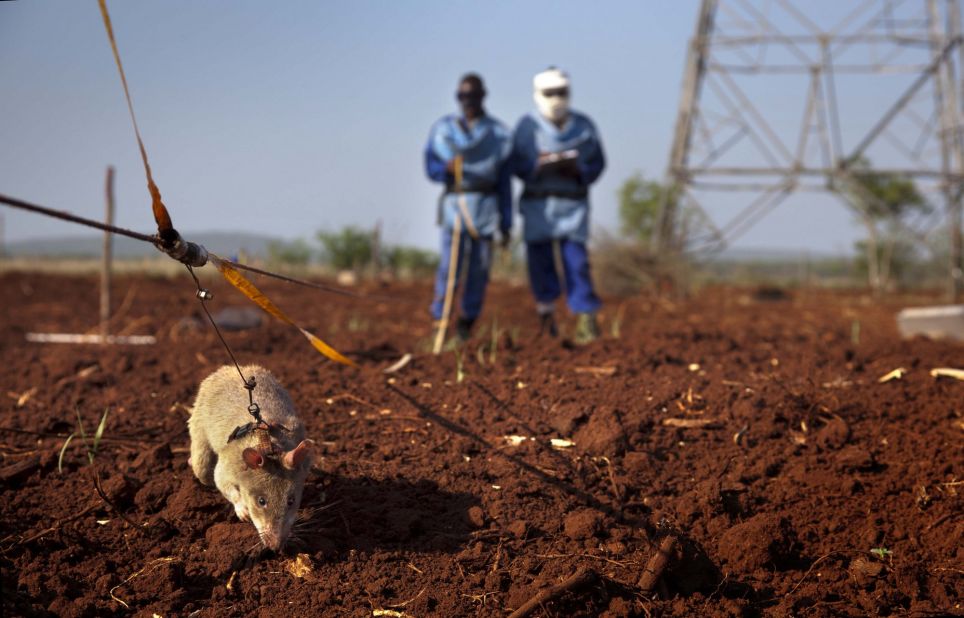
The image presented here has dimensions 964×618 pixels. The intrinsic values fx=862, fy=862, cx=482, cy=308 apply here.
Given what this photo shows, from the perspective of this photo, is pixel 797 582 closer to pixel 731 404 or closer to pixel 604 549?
pixel 604 549

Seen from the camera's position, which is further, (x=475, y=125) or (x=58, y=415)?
(x=475, y=125)

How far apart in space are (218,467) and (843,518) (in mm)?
2643

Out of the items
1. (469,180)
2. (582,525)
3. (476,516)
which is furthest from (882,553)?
(469,180)

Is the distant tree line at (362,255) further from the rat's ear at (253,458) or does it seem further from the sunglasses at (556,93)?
the rat's ear at (253,458)

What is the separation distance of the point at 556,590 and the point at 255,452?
1.15 meters

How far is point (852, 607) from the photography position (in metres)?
3.16

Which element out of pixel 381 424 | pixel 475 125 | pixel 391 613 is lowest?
pixel 391 613

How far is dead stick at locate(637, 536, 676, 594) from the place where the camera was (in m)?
3.11

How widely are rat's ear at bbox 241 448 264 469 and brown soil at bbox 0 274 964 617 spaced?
1.28 ft

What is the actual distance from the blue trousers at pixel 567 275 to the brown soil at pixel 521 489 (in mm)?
1539

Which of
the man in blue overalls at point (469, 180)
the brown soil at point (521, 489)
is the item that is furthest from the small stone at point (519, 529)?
the man in blue overalls at point (469, 180)

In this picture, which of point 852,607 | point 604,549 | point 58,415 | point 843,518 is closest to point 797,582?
point 852,607

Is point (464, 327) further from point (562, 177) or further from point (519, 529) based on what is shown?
point (519, 529)

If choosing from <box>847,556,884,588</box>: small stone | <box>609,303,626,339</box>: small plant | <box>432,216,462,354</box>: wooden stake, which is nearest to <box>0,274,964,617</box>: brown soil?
<box>847,556,884,588</box>: small stone
